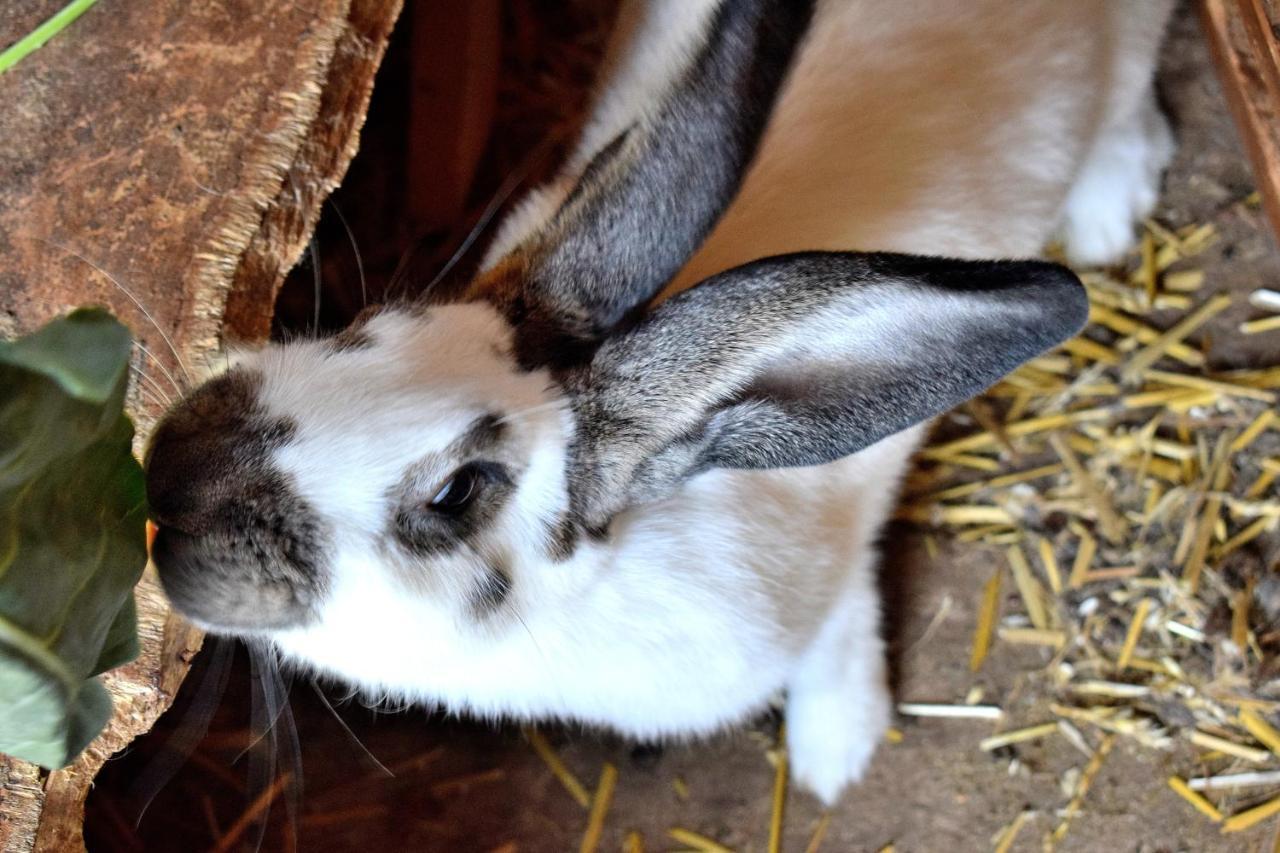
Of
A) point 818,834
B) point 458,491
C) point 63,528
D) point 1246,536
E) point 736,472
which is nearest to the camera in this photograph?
point 63,528

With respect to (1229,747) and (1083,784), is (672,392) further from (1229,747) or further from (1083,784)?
(1229,747)

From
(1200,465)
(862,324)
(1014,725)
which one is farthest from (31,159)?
(1200,465)

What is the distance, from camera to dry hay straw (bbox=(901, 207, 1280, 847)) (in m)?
2.79

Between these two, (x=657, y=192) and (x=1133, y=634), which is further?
(x=1133, y=634)

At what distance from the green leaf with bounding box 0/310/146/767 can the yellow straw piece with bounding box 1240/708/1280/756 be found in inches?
95.7

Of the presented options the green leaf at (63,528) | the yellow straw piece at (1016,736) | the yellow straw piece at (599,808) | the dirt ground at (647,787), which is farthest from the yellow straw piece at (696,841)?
the green leaf at (63,528)

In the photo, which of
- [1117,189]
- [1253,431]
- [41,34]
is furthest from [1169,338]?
[41,34]

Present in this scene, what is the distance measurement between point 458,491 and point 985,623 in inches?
67.9

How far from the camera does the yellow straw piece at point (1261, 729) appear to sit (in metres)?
2.73

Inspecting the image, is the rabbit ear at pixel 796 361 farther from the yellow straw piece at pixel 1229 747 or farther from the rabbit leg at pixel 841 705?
the yellow straw piece at pixel 1229 747

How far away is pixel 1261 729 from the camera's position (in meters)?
2.74

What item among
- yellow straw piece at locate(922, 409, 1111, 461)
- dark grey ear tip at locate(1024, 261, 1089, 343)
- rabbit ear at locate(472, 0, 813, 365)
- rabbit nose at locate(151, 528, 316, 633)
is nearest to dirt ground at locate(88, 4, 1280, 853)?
yellow straw piece at locate(922, 409, 1111, 461)

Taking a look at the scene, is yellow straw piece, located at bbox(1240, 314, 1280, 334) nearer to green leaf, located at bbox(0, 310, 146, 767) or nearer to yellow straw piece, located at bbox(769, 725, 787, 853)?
yellow straw piece, located at bbox(769, 725, 787, 853)

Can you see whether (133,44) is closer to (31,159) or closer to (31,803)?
(31,159)
